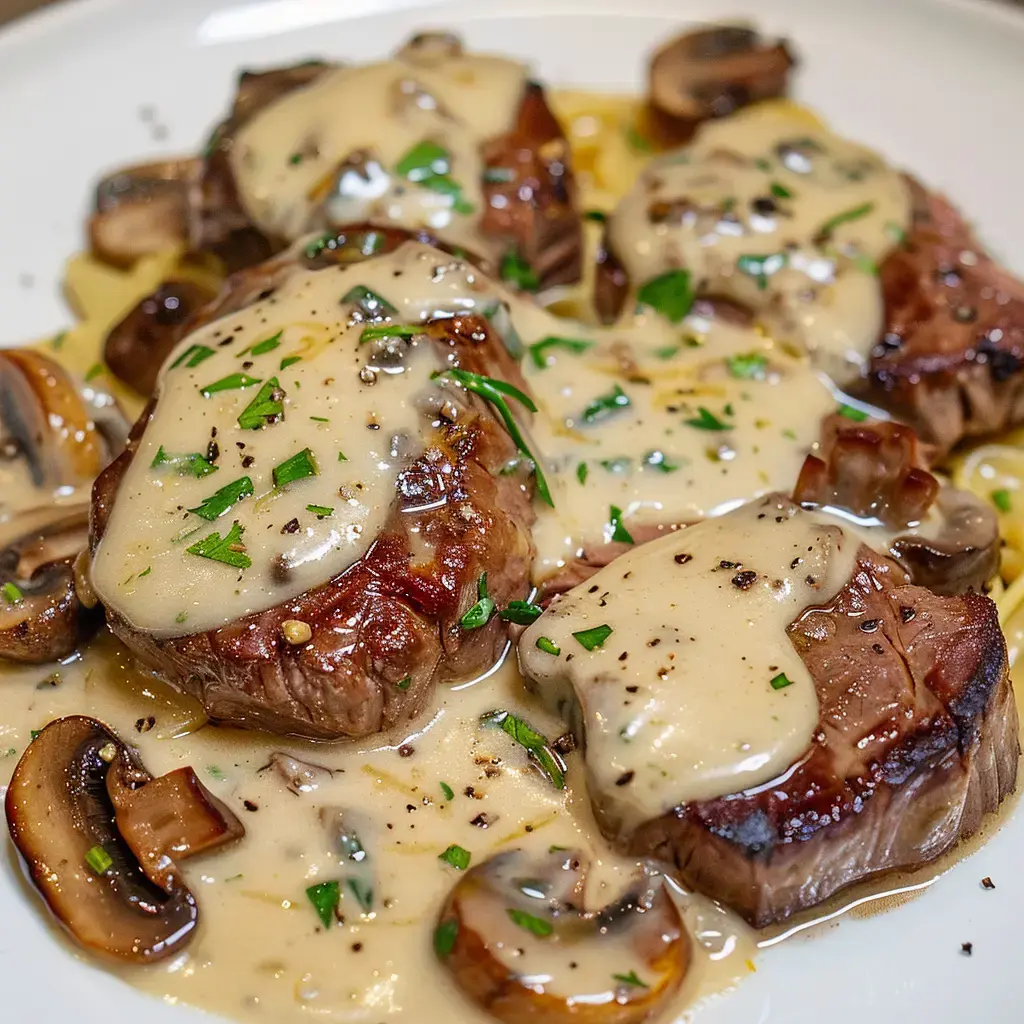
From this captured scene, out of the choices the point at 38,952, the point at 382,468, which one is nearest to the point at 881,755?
the point at 382,468

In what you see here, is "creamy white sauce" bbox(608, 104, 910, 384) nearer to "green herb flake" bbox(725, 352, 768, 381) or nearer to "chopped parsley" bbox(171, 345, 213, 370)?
"green herb flake" bbox(725, 352, 768, 381)

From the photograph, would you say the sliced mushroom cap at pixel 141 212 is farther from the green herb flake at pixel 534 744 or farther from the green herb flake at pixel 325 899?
the green herb flake at pixel 325 899

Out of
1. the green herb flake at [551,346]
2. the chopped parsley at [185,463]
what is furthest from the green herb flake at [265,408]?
the green herb flake at [551,346]

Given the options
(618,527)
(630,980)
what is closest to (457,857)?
(630,980)

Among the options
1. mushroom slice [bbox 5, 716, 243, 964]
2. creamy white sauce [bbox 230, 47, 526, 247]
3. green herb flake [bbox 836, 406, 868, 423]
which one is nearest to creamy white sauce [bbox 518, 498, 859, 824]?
green herb flake [bbox 836, 406, 868, 423]

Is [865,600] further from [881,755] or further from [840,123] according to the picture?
[840,123]

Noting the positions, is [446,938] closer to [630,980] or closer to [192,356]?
[630,980]
